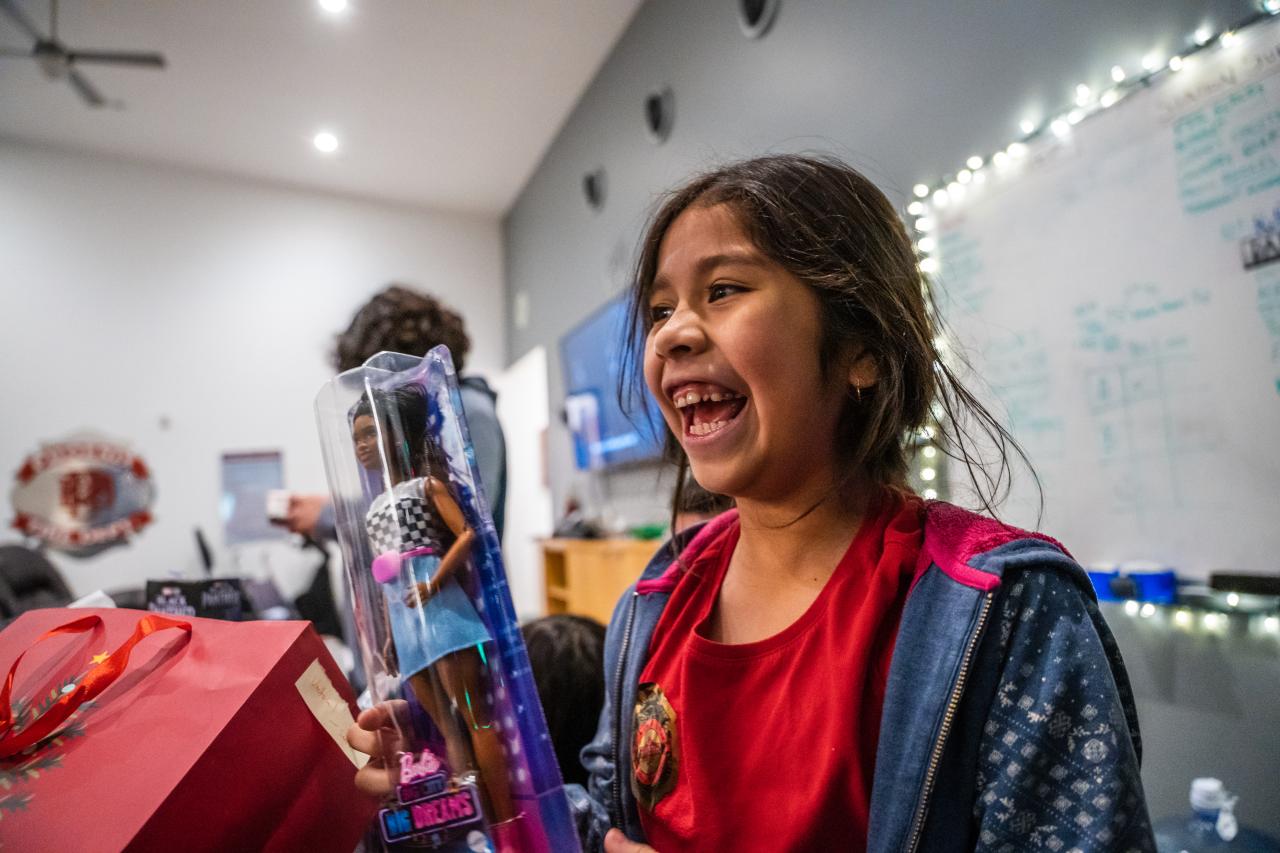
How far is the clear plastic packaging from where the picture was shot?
60cm

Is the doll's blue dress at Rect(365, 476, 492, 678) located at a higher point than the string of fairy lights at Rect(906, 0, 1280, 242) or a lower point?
lower

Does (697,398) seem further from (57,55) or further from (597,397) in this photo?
(57,55)

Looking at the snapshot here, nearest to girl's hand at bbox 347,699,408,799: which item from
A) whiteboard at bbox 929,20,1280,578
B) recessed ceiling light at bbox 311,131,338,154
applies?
whiteboard at bbox 929,20,1280,578

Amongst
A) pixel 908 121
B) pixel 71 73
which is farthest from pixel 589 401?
pixel 71 73

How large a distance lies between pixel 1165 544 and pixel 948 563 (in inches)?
45.1

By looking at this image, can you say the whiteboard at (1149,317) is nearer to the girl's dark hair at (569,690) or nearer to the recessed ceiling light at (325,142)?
the girl's dark hair at (569,690)

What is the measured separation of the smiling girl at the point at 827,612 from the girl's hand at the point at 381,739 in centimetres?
23

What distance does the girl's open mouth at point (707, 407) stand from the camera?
0.77 metres

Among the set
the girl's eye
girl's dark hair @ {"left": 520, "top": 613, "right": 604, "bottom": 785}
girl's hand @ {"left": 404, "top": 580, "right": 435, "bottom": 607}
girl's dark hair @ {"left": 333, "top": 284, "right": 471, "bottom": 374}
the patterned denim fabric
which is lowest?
girl's dark hair @ {"left": 520, "top": 613, "right": 604, "bottom": 785}

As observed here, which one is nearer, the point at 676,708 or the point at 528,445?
the point at 676,708

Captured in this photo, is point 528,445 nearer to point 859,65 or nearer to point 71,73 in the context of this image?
point 71,73

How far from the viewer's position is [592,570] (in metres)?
3.36

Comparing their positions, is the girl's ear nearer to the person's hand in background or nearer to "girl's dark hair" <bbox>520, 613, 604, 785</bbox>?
"girl's dark hair" <bbox>520, 613, 604, 785</bbox>

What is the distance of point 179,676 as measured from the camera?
645mm
